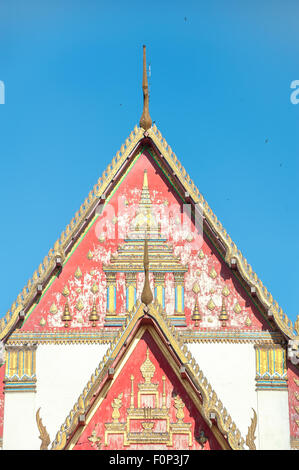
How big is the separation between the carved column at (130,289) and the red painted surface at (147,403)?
2.35 metres

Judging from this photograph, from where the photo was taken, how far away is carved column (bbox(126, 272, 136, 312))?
2058 centimetres

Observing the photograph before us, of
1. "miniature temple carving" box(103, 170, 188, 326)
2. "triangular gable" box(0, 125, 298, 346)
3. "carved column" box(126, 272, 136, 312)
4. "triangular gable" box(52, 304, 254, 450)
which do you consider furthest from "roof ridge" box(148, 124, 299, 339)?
"triangular gable" box(52, 304, 254, 450)

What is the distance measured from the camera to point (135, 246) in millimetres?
20969

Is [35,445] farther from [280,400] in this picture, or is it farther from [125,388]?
[280,400]

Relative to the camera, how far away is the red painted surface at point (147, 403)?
17672 millimetres

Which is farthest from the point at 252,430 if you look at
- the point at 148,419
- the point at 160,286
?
the point at 160,286

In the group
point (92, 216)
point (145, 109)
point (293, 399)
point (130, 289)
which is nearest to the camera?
point (293, 399)

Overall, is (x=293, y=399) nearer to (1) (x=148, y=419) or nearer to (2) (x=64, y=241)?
(1) (x=148, y=419)

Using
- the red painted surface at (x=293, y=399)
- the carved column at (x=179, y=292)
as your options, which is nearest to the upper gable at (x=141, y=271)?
the carved column at (x=179, y=292)

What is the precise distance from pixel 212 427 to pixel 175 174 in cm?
541

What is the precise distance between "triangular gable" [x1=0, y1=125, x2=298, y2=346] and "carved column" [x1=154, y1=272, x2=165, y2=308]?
1113mm

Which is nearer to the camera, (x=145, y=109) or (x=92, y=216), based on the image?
(x=92, y=216)

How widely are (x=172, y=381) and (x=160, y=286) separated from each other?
3002mm

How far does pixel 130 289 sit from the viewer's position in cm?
2070
